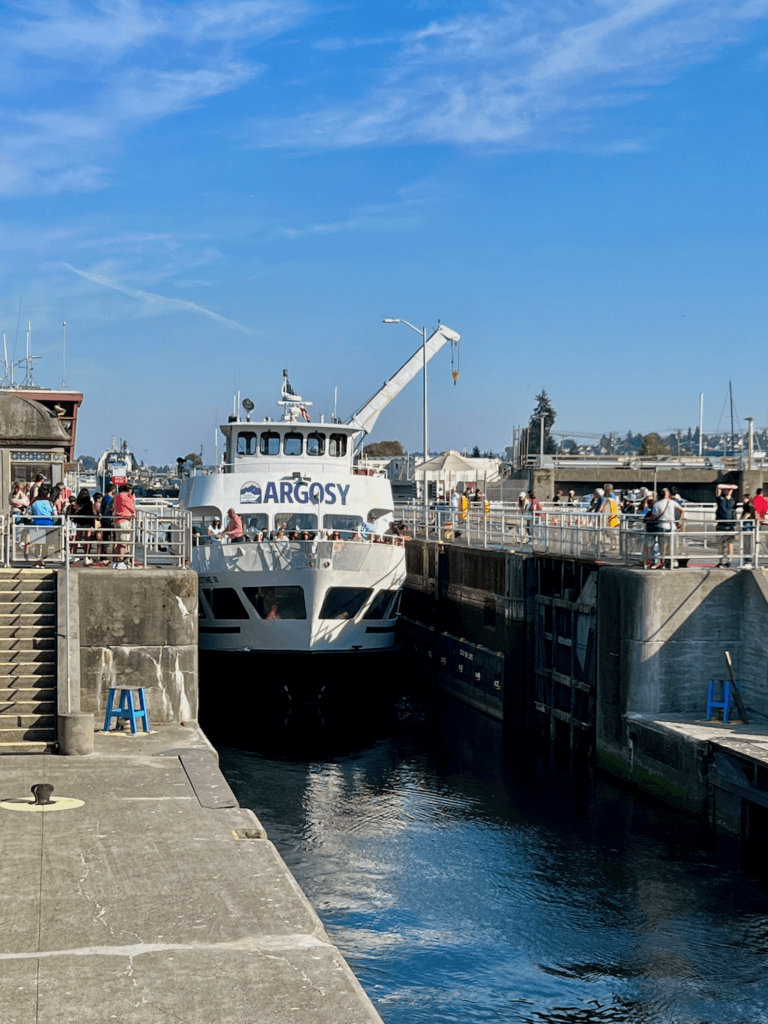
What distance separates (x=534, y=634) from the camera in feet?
86.3

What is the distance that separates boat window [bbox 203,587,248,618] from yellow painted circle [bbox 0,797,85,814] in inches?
Answer: 517

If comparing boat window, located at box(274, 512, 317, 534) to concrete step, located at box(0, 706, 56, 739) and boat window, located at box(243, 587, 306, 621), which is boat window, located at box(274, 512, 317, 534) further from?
concrete step, located at box(0, 706, 56, 739)

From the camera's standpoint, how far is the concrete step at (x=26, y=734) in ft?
58.2

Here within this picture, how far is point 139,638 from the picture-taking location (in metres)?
20.0

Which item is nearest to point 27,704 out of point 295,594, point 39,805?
point 39,805

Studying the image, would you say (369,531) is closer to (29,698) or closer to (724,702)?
(724,702)

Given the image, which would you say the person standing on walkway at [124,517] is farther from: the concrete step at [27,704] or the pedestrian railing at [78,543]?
the concrete step at [27,704]

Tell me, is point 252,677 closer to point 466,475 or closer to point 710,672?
point 710,672

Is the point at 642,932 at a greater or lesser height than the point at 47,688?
lesser

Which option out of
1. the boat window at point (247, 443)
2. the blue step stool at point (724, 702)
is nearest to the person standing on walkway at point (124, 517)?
the boat window at point (247, 443)

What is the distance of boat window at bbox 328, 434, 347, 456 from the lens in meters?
32.6

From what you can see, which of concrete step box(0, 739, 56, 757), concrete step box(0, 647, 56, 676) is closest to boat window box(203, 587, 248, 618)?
concrete step box(0, 647, 56, 676)

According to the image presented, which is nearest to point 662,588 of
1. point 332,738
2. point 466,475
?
point 332,738

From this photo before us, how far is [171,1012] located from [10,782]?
7379 millimetres
